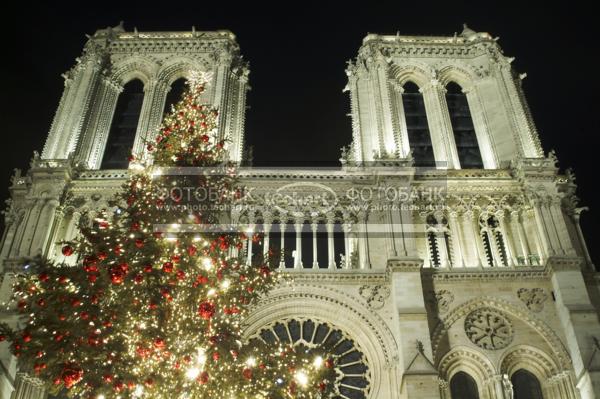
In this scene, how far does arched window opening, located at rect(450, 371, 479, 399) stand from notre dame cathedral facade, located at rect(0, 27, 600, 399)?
3 centimetres

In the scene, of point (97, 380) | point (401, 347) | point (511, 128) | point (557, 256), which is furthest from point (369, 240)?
point (97, 380)

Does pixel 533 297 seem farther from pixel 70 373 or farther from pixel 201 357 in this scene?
pixel 70 373

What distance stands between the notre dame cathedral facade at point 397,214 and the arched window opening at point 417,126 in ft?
0.22

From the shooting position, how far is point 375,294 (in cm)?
1848

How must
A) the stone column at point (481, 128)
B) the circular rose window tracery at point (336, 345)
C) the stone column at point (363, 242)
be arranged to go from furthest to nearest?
the stone column at point (481, 128), the stone column at point (363, 242), the circular rose window tracery at point (336, 345)

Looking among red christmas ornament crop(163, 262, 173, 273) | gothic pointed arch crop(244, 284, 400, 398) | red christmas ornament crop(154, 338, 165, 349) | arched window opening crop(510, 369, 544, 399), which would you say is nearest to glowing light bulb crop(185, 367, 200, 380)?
red christmas ornament crop(154, 338, 165, 349)

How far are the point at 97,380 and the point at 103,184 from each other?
11627mm

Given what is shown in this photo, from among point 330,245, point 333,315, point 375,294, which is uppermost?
point 330,245

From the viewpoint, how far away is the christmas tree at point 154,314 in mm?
10273

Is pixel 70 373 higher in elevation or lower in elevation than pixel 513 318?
lower

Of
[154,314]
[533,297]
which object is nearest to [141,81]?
[533,297]

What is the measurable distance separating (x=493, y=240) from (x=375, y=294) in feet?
13.8

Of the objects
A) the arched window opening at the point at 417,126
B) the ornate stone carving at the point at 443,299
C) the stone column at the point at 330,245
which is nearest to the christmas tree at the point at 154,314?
the stone column at the point at 330,245

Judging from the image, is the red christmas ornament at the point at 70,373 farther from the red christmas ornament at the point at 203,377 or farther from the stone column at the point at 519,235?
the stone column at the point at 519,235
